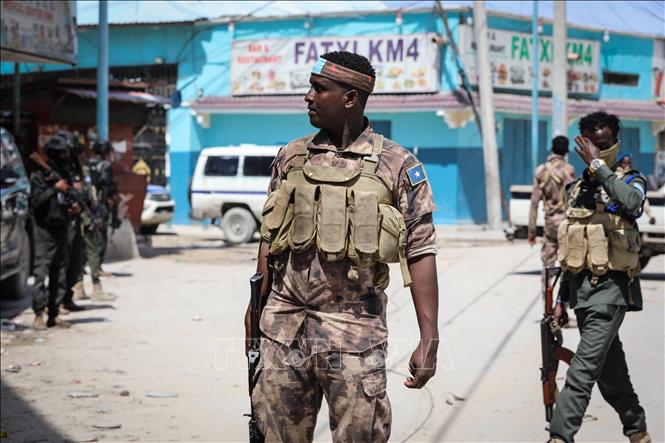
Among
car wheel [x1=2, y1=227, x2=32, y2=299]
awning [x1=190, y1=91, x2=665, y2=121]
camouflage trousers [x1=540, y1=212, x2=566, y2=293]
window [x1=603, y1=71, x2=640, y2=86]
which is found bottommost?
car wheel [x1=2, y1=227, x2=32, y2=299]

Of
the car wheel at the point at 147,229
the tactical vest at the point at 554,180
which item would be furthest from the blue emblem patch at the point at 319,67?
the car wheel at the point at 147,229

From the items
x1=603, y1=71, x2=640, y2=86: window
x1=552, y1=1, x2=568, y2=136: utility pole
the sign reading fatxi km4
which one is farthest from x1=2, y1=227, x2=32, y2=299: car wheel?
x1=603, y1=71, x2=640, y2=86: window

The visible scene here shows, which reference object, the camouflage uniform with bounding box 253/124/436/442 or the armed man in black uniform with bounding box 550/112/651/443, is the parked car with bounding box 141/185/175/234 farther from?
the camouflage uniform with bounding box 253/124/436/442

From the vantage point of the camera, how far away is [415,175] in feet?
12.7

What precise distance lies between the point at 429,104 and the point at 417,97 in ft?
1.86

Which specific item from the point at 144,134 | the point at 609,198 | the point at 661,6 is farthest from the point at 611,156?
the point at 144,134

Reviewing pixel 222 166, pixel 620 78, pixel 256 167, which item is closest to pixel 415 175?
pixel 256 167

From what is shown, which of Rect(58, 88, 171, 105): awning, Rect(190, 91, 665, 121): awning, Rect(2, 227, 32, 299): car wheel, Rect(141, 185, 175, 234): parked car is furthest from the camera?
Rect(190, 91, 665, 121): awning

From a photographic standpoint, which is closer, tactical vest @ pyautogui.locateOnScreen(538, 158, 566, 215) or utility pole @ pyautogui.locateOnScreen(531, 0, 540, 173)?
tactical vest @ pyautogui.locateOnScreen(538, 158, 566, 215)

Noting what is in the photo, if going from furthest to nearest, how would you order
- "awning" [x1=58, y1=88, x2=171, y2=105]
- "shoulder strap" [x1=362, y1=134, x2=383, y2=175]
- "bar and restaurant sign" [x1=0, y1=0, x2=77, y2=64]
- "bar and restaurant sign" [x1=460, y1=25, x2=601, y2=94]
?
"bar and restaurant sign" [x1=460, y1=25, x2=601, y2=94], "awning" [x1=58, y1=88, x2=171, y2=105], "bar and restaurant sign" [x1=0, y1=0, x2=77, y2=64], "shoulder strap" [x1=362, y1=134, x2=383, y2=175]

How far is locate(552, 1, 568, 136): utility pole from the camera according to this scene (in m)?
21.2

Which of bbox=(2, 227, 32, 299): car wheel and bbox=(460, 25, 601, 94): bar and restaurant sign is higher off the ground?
bbox=(460, 25, 601, 94): bar and restaurant sign

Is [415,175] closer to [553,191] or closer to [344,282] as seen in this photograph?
[344,282]

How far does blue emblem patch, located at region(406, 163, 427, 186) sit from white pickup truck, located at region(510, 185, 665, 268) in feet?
34.1
